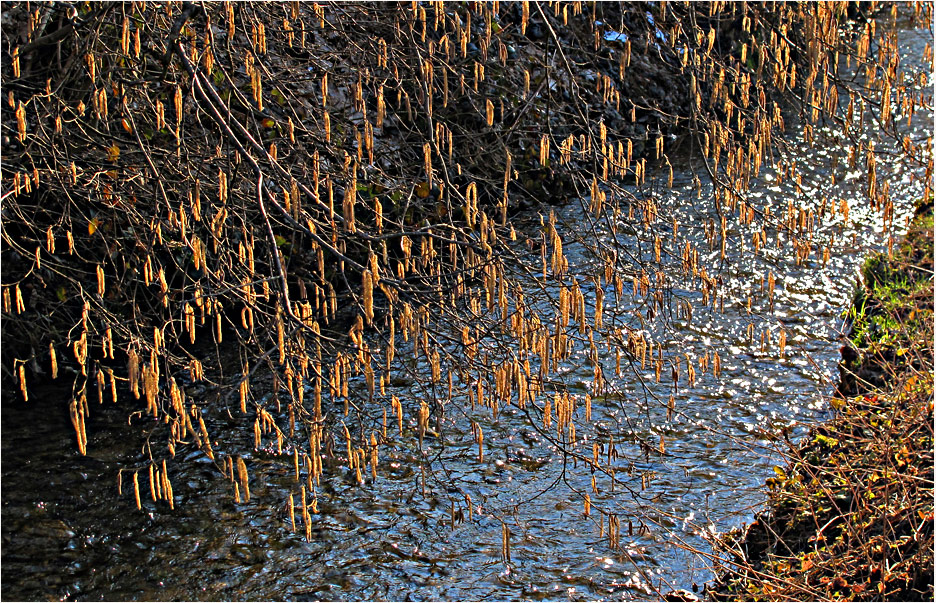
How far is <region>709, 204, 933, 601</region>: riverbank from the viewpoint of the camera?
15.7 ft

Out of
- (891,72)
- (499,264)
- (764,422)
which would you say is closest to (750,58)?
(764,422)

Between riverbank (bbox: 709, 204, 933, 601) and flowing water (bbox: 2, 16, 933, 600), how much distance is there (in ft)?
0.68

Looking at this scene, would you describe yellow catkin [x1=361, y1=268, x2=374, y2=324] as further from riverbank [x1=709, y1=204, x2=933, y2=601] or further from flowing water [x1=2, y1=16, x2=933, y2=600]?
riverbank [x1=709, y1=204, x2=933, y2=601]

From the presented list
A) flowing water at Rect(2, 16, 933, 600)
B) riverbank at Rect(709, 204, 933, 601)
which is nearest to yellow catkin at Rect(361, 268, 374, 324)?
flowing water at Rect(2, 16, 933, 600)

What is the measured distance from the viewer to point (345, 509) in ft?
18.9

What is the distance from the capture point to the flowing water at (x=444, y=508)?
5.17m

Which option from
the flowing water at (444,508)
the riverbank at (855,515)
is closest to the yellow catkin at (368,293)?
the flowing water at (444,508)

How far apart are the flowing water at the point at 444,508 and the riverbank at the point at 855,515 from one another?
0.68ft

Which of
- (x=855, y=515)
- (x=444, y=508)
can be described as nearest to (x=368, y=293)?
(x=444, y=508)

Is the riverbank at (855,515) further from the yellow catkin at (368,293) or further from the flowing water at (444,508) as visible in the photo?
the yellow catkin at (368,293)

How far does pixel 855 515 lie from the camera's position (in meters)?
5.26

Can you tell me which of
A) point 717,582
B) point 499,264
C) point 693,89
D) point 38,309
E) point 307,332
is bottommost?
point 717,582

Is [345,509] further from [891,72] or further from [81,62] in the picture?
[891,72]

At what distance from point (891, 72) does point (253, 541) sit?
4166 mm
